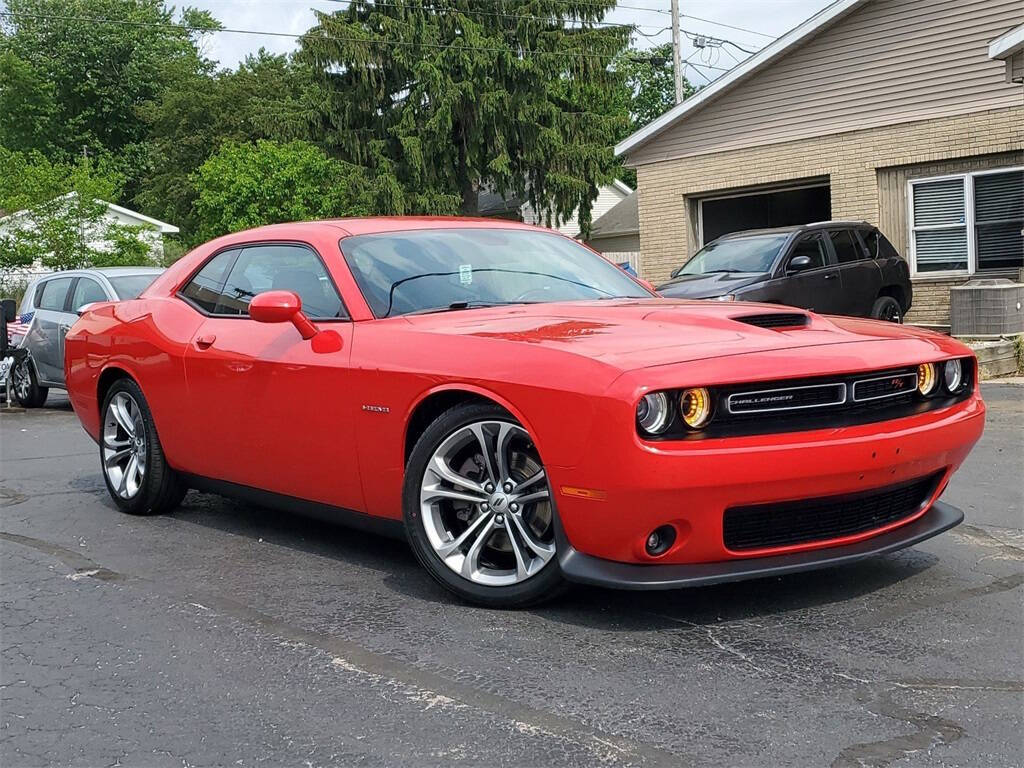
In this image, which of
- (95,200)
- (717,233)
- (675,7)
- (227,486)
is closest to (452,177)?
(675,7)

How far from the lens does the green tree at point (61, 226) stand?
26.1 meters

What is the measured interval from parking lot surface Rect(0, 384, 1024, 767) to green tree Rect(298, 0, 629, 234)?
31129 millimetres

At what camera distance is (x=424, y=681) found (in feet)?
11.2

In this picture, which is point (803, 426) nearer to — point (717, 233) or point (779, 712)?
point (779, 712)

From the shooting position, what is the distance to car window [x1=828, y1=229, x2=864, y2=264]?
14.1m

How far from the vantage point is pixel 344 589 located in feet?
14.8

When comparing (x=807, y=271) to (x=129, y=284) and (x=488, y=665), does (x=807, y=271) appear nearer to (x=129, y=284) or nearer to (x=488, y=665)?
(x=129, y=284)

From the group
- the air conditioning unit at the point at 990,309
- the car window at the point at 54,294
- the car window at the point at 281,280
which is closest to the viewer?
the car window at the point at 281,280

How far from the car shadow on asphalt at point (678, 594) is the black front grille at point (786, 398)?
0.75 metres

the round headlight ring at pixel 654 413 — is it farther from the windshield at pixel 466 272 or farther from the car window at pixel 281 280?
the car window at pixel 281 280

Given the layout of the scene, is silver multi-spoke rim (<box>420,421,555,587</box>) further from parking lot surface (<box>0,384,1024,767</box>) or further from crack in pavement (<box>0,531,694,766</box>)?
crack in pavement (<box>0,531,694,766</box>)

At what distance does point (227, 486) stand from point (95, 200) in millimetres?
23563

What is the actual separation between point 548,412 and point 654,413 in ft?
1.18

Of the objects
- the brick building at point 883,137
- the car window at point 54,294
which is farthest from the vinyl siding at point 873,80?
the car window at point 54,294
